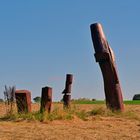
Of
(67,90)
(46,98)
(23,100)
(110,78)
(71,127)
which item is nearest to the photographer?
(71,127)

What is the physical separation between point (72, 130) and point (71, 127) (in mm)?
618

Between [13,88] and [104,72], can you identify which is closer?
[13,88]

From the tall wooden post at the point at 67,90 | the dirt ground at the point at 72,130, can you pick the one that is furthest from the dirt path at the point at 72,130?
the tall wooden post at the point at 67,90

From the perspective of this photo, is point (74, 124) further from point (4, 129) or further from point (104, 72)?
point (104, 72)

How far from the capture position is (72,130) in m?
10.4

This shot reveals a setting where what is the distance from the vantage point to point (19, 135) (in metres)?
9.50

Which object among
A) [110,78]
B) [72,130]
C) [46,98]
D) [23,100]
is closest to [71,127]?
[72,130]

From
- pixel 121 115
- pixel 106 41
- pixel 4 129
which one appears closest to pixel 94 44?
pixel 106 41

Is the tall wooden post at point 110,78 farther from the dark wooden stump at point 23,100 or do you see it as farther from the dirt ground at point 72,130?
the dark wooden stump at point 23,100

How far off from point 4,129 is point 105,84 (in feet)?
20.6

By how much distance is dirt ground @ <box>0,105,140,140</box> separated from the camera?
9383mm

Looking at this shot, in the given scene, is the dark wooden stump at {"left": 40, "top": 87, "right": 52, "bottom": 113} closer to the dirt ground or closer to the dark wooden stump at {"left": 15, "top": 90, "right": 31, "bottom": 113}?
the dark wooden stump at {"left": 15, "top": 90, "right": 31, "bottom": 113}

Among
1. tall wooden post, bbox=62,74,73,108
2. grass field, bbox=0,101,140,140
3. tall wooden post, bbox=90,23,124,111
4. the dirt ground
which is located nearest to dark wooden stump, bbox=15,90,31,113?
grass field, bbox=0,101,140,140

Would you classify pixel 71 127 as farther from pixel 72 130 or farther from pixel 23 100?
pixel 23 100
